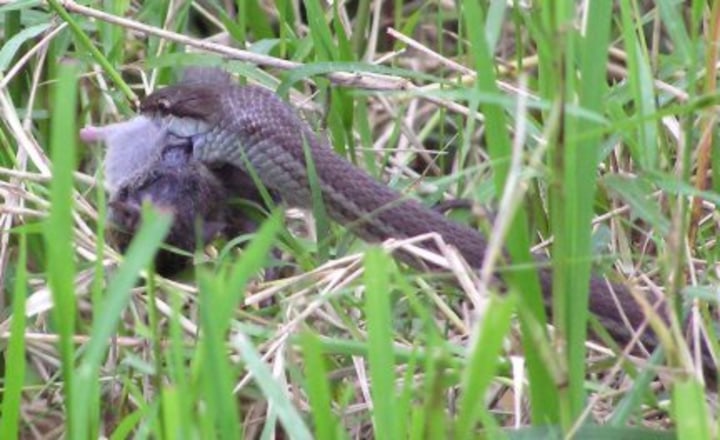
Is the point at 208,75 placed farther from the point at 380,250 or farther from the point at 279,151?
the point at 380,250

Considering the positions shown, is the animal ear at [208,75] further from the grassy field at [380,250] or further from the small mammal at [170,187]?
the small mammal at [170,187]

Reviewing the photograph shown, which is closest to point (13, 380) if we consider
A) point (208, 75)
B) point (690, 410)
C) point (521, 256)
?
point (521, 256)

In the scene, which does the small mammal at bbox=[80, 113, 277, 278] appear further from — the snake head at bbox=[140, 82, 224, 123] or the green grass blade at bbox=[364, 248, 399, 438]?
the green grass blade at bbox=[364, 248, 399, 438]

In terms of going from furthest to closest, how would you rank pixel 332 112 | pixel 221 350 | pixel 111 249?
pixel 332 112 < pixel 111 249 < pixel 221 350

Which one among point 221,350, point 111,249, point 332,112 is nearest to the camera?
point 221,350

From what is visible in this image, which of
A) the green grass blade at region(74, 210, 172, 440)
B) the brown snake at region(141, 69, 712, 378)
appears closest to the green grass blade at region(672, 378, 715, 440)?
the green grass blade at region(74, 210, 172, 440)

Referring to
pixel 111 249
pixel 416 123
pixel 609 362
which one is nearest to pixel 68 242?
pixel 609 362

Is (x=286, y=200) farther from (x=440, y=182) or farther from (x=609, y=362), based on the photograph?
(x=609, y=362)
